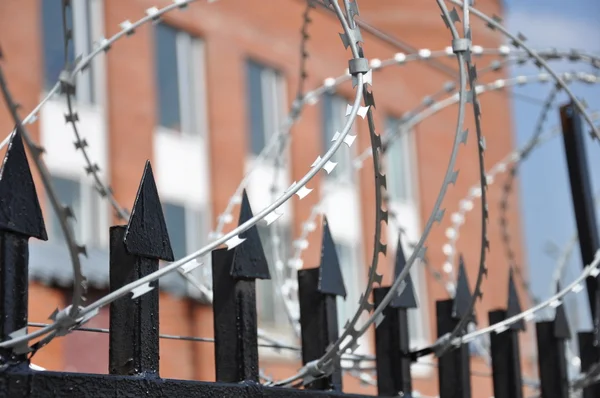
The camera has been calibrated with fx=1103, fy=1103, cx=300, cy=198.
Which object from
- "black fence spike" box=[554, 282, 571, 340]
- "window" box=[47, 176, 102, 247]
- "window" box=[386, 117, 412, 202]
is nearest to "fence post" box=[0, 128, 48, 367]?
"black fence spike" box=[554, 282, 571, 340]

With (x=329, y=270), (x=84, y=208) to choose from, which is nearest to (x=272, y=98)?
(x=84, y=208)

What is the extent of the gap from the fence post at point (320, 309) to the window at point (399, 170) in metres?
20.6

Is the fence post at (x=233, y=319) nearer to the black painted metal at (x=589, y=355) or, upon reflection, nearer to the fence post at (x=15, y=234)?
the fence post at (x=15, y=234)

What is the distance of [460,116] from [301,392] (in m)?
0.98

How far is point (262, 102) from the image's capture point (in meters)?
20.7

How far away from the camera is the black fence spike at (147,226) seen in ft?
9.38

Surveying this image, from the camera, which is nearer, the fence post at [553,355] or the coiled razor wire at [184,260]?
the coiled razor wire at [184,260]

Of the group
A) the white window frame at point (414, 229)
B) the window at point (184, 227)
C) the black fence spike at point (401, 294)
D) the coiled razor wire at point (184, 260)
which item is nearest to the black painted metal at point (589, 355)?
the black fence spike at point (401, 294)

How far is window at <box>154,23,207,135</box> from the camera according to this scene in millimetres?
18594

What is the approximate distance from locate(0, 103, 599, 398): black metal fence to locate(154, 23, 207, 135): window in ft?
47.4

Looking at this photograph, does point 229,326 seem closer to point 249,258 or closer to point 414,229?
point 249,258

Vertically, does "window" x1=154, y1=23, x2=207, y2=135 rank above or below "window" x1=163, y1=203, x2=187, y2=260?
above

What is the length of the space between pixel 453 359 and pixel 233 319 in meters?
1.40

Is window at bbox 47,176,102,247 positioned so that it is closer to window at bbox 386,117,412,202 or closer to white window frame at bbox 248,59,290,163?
white window frame at bbox 248,59,290,163
